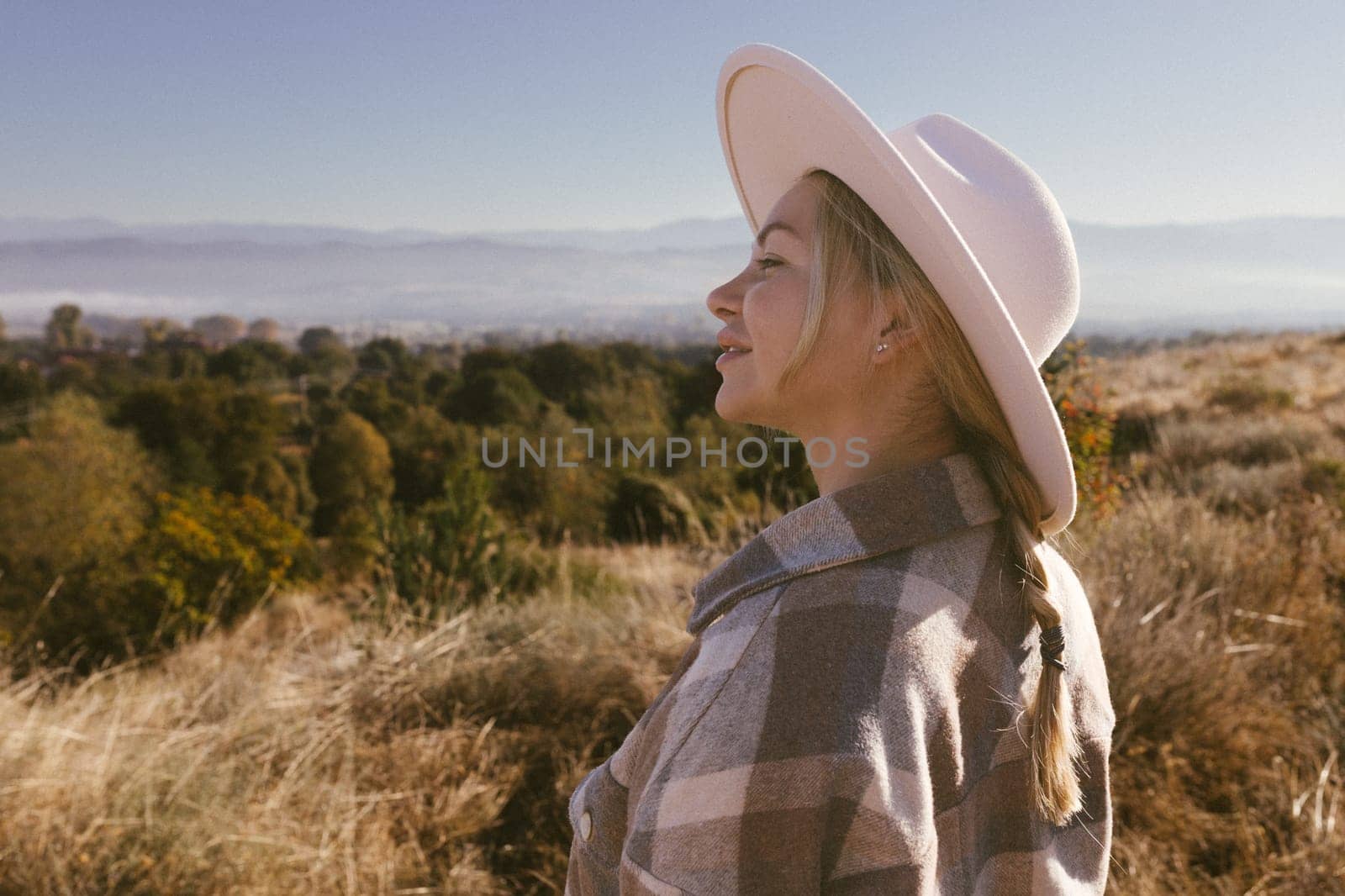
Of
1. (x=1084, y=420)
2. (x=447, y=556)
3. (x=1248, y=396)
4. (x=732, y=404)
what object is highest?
(x=732, y=404)

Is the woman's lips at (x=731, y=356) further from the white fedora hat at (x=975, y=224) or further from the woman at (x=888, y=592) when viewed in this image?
the white fedora hat at (x=975, y=224)

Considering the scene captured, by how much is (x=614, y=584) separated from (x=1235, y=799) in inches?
148

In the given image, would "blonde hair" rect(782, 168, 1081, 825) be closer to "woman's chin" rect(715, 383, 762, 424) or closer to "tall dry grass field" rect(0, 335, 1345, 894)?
"woman's chin" rect(715, 383, 762, 424)

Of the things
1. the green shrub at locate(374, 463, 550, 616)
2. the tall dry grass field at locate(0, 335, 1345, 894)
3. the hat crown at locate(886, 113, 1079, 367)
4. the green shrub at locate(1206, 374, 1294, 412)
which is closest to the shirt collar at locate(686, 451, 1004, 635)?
the hat crown at locate(886, 113, 1079, 367)

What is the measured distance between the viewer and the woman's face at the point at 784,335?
1133 millimetres

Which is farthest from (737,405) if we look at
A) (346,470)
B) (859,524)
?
(346,470)

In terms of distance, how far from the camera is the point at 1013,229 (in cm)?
113

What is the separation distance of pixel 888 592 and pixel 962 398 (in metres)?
0.30

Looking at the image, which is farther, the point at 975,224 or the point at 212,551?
the point at 212,551

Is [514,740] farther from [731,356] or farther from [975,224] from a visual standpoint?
[975,224]

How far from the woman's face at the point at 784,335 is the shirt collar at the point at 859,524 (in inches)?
6.5

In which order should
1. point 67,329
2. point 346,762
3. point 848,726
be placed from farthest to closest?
point 67,329, point 346,762, point 848,726

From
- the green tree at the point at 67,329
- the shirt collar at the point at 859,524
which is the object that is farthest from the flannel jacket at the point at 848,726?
the green tree at the point at 67,329

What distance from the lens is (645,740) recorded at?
1000 mm
